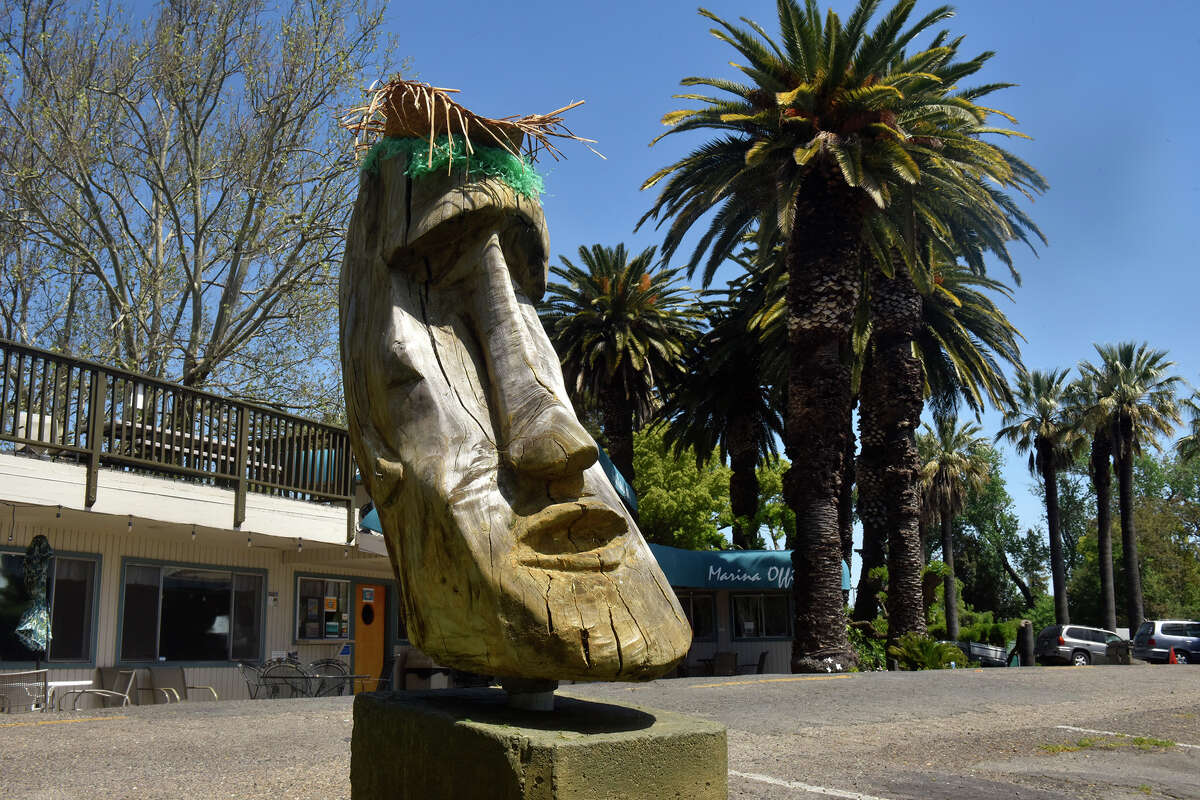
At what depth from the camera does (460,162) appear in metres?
3.28

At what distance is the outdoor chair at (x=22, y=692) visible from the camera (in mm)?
10365

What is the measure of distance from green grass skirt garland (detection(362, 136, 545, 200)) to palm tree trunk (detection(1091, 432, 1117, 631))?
4079cm

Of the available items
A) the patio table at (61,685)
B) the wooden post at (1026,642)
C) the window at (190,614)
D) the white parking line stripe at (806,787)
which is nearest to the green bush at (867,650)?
the wooden post at (1026,642)

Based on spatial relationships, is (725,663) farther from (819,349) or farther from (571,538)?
(571,538)

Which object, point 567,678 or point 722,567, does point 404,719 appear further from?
point 722,567

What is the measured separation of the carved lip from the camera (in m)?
2.79

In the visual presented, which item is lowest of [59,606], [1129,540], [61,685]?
[61,685]

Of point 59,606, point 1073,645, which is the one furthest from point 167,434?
point 1073,645

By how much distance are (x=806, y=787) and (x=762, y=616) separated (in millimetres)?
24008

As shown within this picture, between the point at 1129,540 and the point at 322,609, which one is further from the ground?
the point at 1129,540

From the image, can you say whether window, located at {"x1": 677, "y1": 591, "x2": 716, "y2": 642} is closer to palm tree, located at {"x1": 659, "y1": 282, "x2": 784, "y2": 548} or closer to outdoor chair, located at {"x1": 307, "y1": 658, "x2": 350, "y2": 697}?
palm tree, located at {"x1": 659, "y1": 282, "x2": 784, "y2": 548}

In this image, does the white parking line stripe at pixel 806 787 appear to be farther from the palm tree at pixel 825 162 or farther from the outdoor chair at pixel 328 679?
the palm tree at pixel 825 162

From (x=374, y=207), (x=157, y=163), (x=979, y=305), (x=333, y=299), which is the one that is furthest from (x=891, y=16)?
(x=374, y=207)

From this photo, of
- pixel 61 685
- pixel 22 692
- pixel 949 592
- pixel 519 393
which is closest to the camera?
pixel 519 393
